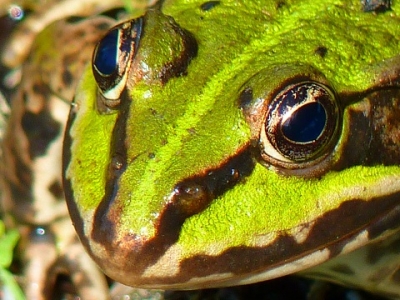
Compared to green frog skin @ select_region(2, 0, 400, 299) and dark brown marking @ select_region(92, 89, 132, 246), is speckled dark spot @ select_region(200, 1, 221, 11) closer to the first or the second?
green frog skin @ select_region(2, 0, 400, 299)

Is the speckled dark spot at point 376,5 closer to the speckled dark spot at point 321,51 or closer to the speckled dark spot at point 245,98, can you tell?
the speckled dark spot at point 321,51

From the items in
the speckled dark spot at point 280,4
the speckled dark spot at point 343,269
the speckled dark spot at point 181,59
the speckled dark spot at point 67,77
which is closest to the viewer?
the speckled dark spot at point 181,59

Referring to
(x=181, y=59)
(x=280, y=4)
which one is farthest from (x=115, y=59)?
(x=280, y=4)

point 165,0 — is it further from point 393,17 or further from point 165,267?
point 165,267

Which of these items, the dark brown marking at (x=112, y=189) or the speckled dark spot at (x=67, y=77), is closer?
the dark brown marking at (x=112, y=189)

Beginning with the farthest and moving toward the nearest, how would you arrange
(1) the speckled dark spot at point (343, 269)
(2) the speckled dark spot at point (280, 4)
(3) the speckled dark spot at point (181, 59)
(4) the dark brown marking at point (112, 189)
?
(1) the speckled dark spot at point (343, 269) < (2) the speckled dark spot at point (280, 4) < (3) the speckled dark spot at point (181, 59) < (4) the dark brown marking at point (112, 189)

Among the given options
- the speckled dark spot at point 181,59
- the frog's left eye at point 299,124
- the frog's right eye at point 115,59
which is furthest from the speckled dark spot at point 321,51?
the frog's right eye at point 115,59

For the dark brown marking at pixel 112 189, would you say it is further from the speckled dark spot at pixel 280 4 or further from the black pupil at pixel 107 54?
the speckled dark spot at pixel 280 4

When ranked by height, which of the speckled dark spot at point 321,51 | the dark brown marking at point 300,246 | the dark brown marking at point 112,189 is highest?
the speckled dark spot at point 321,51

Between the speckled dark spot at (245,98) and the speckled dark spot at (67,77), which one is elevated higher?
the speckled dark spot at (245,98)
